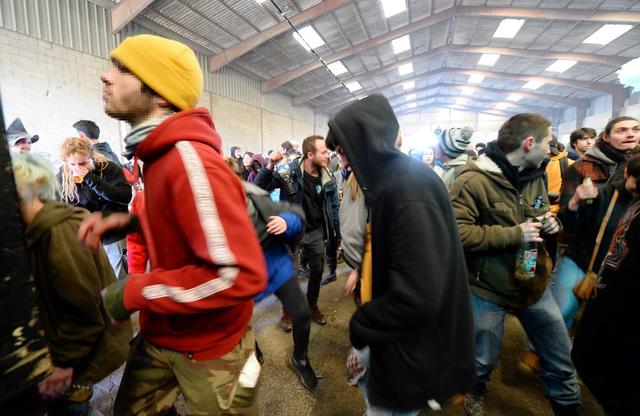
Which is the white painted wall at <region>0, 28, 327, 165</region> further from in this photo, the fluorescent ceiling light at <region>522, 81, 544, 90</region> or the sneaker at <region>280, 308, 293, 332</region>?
the fluorescent ceiling light at <region>522, 81, 544, 90</region>

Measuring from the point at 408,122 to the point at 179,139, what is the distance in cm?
2674

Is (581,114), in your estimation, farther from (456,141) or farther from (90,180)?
(90,180)

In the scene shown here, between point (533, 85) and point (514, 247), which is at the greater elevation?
point (533, 85)

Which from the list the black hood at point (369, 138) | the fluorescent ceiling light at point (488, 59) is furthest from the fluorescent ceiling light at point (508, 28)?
the black hood at point (369, 138)

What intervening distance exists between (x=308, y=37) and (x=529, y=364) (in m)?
10.7

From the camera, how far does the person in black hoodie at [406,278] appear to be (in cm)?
107

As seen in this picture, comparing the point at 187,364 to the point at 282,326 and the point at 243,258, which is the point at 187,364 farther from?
the point at 282,326

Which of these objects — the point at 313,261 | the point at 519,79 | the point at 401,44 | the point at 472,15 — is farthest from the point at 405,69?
the point at 313,261

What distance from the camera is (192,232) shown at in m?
0.94

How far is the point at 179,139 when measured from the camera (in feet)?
3.34

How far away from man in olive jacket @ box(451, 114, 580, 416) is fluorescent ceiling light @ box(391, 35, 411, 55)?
12.3 meters

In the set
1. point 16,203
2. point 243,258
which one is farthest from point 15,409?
point 243,258

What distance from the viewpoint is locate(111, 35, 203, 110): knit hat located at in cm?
112

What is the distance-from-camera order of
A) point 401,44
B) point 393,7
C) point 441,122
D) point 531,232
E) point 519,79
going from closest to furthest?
point 531,232, point 393,7, point 401,44, point 519,79, point 441,122
